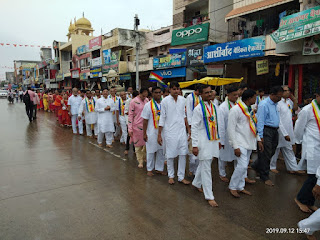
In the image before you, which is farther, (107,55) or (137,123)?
(107,55)

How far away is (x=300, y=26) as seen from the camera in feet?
29.1

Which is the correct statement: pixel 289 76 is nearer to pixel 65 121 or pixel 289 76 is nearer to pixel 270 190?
pixel 270 190

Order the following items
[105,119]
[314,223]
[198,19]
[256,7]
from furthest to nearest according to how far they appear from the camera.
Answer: [198,19] < [256,7] < [105,119] < [314,223]

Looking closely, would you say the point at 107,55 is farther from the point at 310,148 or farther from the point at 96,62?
the point at 310,148

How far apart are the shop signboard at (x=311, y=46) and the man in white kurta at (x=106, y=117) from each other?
7.11 metres

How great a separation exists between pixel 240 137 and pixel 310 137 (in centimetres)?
93

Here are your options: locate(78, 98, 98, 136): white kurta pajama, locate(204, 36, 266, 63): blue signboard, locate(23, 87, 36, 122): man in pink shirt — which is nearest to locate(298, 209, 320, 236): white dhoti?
locate(78, 98, 98, 136): white kurta pajama

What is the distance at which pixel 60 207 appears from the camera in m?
3.60

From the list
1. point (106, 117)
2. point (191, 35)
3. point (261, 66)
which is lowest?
point (106, 117)

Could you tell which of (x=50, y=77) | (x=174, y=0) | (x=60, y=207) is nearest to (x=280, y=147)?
(x=60, y=207)

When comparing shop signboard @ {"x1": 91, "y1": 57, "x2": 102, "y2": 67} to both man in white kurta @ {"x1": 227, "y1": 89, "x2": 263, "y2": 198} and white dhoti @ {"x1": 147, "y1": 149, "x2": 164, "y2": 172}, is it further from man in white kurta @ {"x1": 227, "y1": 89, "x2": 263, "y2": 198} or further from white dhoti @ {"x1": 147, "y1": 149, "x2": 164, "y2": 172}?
man in white kurta @ {"x1": 227, "y1": 89, "x2": 263, "y2": 198}

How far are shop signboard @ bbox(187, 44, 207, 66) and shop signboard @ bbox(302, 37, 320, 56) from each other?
252 inches

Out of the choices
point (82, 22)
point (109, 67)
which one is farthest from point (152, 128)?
point (82, 22)

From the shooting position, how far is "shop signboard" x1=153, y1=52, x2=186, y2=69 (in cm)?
1662
